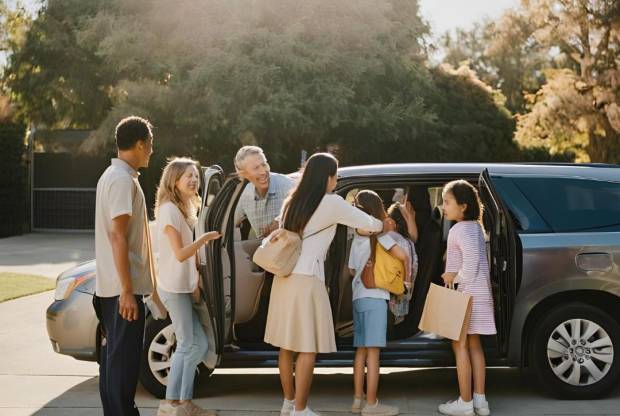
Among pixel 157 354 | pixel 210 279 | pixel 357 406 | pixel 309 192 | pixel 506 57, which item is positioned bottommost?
pixel 357 406

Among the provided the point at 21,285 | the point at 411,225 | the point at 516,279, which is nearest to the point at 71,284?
the point at 411,225

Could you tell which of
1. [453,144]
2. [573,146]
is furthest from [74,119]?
[573,146]

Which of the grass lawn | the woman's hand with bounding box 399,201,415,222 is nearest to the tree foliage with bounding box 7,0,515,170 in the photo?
the grass lawn

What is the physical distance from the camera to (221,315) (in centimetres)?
612

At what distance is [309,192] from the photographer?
5688 mm

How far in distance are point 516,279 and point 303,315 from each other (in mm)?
1564

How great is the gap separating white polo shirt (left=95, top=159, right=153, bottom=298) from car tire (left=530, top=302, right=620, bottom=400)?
9.61ft

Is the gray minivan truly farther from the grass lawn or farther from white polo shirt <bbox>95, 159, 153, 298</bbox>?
the grass lawn

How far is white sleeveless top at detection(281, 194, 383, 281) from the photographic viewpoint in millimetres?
5660

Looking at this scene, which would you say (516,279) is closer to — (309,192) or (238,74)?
(309,192)

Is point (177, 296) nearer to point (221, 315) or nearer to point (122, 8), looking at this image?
point (221, 315)

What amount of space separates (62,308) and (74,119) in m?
26.5

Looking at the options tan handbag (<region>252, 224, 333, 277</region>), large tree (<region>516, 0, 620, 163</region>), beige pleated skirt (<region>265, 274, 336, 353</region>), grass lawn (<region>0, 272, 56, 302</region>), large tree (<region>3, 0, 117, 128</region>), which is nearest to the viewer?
tan handbag (<region>252, 224, 333, 277</region>)

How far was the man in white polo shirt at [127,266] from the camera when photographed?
4867 millimetres
